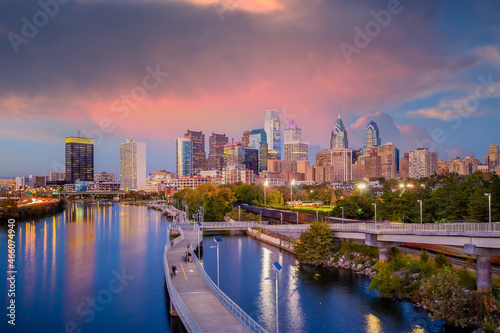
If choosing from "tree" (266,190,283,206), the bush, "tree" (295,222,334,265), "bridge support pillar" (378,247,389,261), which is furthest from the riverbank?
"tree" (266,190,283,206)

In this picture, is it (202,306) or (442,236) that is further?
(442,236)

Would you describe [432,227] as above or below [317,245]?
above

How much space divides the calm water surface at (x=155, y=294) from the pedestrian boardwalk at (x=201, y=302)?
103 inches

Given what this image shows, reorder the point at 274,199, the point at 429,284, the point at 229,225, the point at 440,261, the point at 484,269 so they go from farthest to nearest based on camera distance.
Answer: the point at 274,199 → the point at 229,225 → the point at 440,261 → the point at 429,284 → the point at 484,269

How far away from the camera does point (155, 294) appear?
3966 cm

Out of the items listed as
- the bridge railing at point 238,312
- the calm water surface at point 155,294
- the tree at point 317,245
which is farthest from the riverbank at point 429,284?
the bridge railing at point 238,312

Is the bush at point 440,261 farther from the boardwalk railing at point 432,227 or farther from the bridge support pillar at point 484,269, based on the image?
the bridge support pillar at point 484,269

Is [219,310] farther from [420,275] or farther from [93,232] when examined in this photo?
[93,232]

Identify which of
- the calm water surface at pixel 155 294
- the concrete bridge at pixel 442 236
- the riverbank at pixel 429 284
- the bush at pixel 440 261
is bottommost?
the calm water surface at pixel 155 294

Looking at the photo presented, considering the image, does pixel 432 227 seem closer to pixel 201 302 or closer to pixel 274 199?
pixel 201 302

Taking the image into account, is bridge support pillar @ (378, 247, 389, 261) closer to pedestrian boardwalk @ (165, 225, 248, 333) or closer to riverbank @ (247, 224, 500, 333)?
riverbank @ (247, 224, 500, 333)

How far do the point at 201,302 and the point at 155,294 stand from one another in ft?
38.3

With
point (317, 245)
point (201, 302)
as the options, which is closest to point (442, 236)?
point (317, 245)

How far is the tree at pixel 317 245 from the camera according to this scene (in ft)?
166
